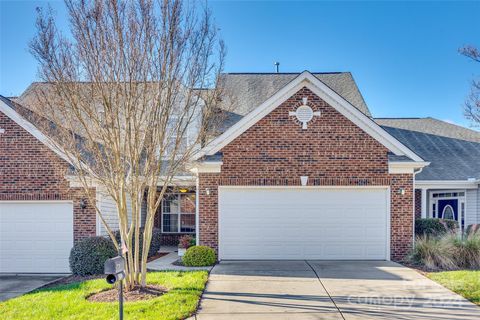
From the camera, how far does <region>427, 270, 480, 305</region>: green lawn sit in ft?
27.1

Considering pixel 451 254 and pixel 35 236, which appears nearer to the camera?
pixel 451 254

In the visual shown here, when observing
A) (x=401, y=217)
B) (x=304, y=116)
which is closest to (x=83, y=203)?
(x=304, y=116)

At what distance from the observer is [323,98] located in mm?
12289

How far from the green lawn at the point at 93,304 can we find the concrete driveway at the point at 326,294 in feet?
1.19

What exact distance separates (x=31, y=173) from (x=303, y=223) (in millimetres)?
8477

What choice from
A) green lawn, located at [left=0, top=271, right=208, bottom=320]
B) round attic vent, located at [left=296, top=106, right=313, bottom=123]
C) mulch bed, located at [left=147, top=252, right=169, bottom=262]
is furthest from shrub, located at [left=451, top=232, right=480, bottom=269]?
mulch bed, located at [left=147, top=252, right=169, bottom=262]

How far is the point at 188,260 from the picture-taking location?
451 inches

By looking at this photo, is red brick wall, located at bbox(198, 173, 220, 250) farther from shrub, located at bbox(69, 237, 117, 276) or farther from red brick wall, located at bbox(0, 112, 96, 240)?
red brick wall, located at bbox(0, 112, 96, 240)

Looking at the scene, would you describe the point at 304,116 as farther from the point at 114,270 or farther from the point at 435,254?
the point at 114,270

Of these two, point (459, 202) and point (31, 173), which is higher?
point (31, 173)

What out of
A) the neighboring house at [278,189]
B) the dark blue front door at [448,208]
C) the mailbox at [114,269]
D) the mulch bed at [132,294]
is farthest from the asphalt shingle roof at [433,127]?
the mailbox at [114,269]

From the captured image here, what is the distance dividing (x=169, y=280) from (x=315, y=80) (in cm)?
714

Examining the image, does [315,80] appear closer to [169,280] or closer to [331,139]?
[331,139]

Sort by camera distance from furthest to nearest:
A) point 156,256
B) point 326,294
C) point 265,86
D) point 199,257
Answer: point 265,86 → point 156,256 → point 199,257 → point 326,294
